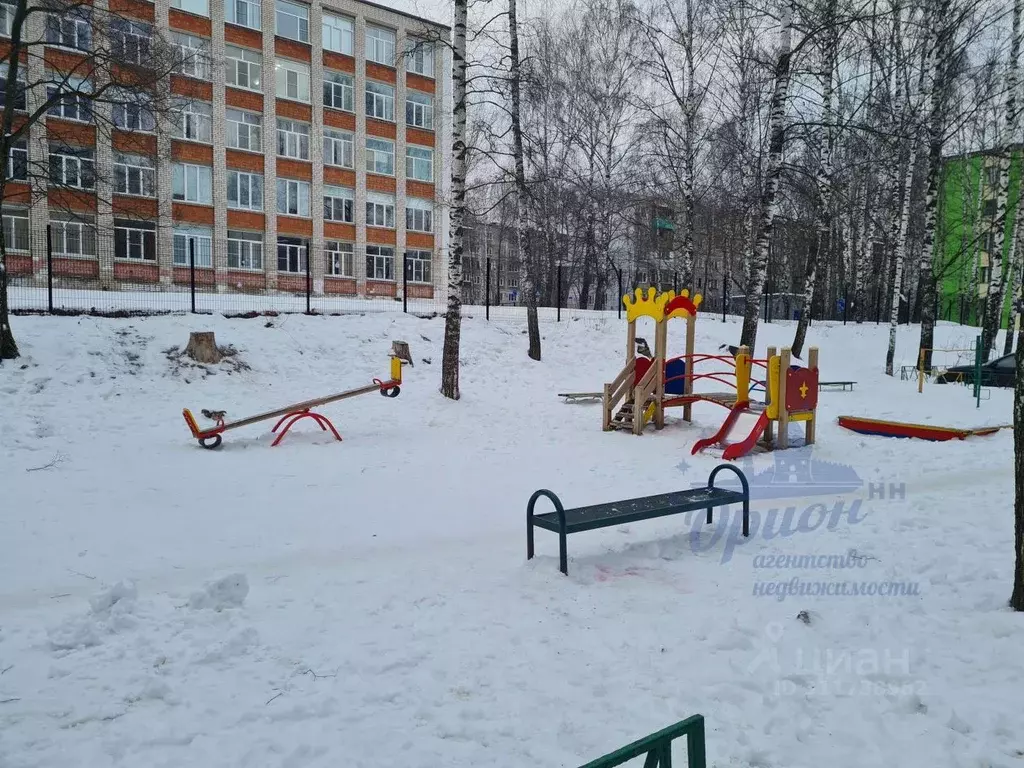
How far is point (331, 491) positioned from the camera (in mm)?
7457

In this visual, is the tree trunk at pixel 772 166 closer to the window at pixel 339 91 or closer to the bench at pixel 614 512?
the bench at pixel 614 512

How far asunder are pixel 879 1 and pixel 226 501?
52.6 ft

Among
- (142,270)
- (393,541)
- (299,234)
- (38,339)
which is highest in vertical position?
(299,234)

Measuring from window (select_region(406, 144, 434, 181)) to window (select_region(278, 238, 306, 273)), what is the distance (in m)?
7.34

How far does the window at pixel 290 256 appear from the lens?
33.8 metres

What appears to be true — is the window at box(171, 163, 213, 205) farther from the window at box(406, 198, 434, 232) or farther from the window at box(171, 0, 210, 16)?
the window at box(406, 198, 434, 232)

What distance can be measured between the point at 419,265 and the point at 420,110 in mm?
8207

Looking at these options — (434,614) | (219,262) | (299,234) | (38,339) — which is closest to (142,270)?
(219,262)

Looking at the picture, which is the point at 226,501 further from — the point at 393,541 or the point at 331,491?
the point at 393,541

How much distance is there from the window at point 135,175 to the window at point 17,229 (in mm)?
3500

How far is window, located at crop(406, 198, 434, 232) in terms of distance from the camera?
37.8 m

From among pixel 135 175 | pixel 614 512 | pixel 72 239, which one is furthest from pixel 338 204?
pixel 614 512

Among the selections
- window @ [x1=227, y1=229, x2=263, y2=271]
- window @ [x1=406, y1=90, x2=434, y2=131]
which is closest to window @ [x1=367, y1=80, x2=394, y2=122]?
window @ [x1=406, y1=90, x2=434, y2=131]

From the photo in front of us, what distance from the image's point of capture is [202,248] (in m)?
32.2
